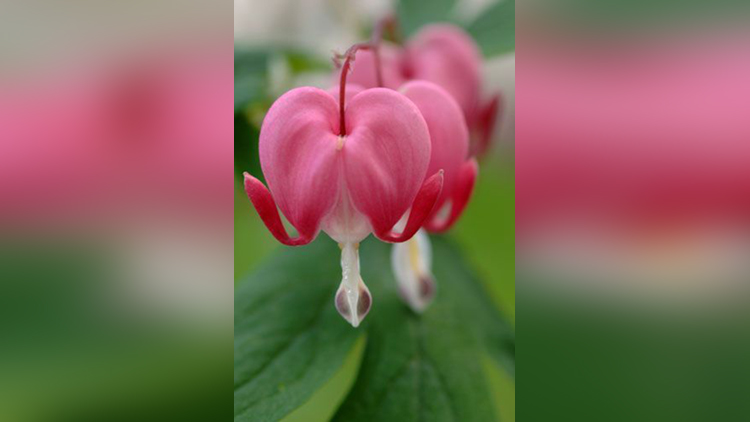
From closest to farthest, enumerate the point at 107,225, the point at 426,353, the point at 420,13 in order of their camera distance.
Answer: the point at 107,225 → the point at 426,353 → the point at 420,13

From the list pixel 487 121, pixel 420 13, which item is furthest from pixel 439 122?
pixel 420 13

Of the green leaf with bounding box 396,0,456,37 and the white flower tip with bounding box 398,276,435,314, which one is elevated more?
the green leaf with bounding box 396,0,456,37

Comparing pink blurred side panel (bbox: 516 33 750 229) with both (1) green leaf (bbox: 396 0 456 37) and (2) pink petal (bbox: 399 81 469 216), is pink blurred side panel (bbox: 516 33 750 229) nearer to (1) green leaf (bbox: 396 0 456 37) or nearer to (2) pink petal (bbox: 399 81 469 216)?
(2) pink petal (bbox: 399 81 469 216)

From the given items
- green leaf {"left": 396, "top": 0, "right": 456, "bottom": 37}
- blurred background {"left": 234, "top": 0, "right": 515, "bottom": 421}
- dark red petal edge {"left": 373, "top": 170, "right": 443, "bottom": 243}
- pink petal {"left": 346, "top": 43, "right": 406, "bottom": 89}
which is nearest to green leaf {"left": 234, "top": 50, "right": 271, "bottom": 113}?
blurred background {"left": 234, "top": 0, "right": 515, "bottom": 421}

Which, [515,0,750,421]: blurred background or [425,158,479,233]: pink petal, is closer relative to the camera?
[515,0,750,421]: blurred background

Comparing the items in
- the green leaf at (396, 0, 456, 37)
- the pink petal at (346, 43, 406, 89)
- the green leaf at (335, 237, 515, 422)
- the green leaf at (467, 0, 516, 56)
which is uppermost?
the green leaf at (396, 0, 456, 37)

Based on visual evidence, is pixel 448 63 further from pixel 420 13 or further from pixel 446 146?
pixel 420 13
